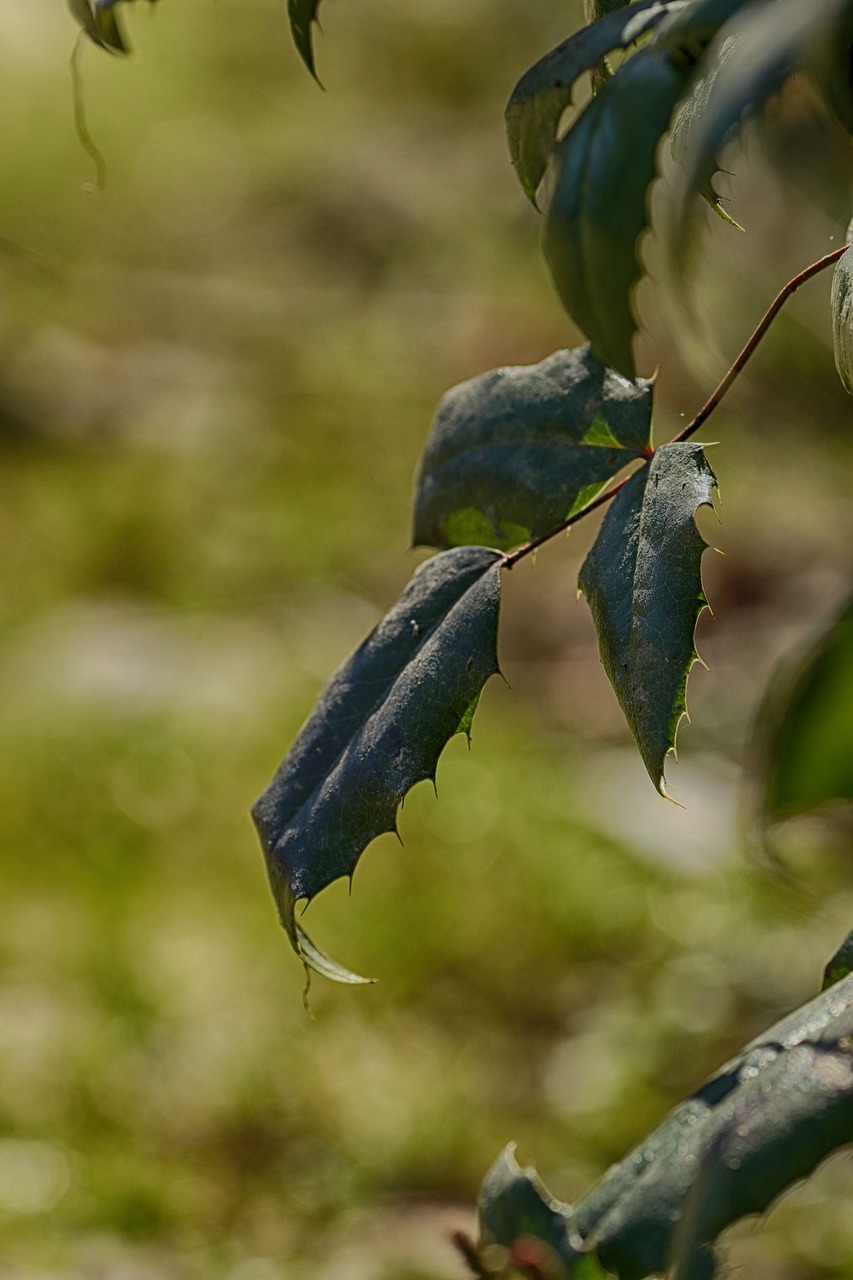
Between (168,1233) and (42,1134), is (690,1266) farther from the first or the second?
(42,1134)

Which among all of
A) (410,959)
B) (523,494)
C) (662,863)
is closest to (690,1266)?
(523,494)

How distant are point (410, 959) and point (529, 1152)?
0.35 m

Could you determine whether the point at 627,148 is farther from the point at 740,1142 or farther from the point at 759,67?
the point at 740,1142

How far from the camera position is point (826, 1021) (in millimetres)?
540

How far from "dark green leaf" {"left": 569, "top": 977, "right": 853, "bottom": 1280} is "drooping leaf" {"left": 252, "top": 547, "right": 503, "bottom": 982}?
153 mm

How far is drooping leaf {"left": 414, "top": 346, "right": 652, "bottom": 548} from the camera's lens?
0.65 m

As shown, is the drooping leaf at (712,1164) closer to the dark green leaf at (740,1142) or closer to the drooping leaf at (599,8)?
the dark green leaf at (740,1142)

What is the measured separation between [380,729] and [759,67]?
32 centimetres

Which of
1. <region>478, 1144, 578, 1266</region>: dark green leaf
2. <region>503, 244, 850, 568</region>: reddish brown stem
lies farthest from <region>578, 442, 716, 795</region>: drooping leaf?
<region>478, 1144, 578, 1266</region>: dark green leaf

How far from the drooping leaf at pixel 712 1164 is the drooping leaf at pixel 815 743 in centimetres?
8

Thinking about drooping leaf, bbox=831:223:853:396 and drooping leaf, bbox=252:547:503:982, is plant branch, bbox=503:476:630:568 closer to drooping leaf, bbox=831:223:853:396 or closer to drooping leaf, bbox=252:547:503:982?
drooping leaf, bbox=252:547:503:982

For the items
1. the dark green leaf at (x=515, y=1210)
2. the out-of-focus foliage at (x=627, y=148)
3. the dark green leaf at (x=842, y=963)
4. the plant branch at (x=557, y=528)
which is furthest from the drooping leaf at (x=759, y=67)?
the dark green leaf at (x=515, y=1210)

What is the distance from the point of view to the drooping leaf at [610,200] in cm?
44

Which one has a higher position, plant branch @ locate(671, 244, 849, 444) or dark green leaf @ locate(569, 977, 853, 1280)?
plant branch @ locate(671, 244, 849, 444)
